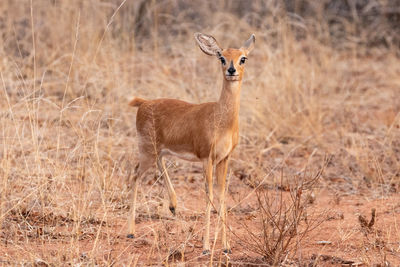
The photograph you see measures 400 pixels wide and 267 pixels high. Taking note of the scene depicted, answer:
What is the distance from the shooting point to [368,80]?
11.4 metres

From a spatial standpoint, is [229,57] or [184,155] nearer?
[229,57]

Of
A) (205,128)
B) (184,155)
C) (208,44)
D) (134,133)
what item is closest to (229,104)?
(205,128)

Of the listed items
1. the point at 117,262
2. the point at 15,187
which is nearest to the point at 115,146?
the point at 15,187

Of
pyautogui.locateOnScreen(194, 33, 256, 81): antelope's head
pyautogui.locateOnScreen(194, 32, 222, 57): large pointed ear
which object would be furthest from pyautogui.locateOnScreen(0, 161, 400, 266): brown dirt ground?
pyautogui.locateOnScreen(194, 32, 222, 57): large pointed ear

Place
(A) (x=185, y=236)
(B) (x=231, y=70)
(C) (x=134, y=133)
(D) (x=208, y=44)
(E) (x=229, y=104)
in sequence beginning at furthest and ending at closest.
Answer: (C) (x=134, y=133) < (A) (x=185, y=236) < (D) (x=208, y=44) < (E) (x=229, y=104) < (B) (x=231, y=70)

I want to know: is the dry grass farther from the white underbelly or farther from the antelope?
the white underbelly

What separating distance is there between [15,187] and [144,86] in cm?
332

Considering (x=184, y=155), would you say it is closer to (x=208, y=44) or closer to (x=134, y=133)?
(x=208, y=44)

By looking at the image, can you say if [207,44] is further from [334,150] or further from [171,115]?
[334,150]

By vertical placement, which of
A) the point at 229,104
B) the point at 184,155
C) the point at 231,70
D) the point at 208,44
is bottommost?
the point at 184,155

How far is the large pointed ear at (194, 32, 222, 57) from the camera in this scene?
4.81 metres

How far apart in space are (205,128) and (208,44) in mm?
623

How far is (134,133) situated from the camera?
27.0 feet

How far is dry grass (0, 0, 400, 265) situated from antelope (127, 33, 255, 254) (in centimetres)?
20
